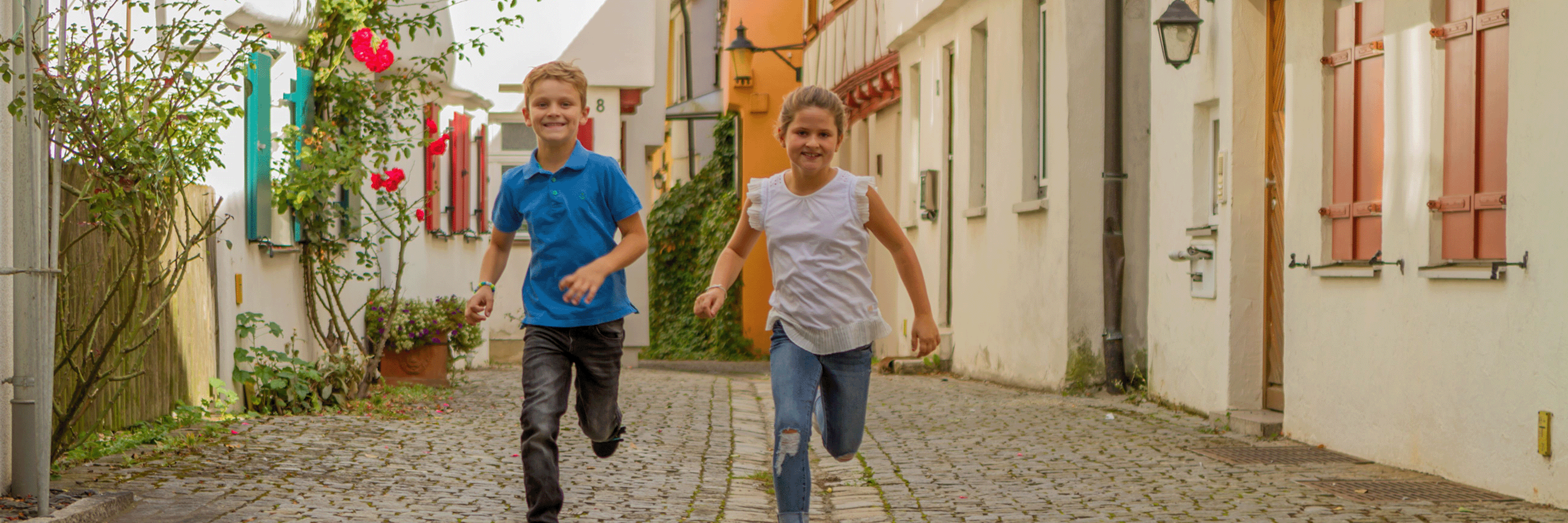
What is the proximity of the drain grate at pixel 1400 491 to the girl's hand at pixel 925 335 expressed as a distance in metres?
2.28

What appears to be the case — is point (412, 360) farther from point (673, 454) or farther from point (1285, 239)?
point (1285, 239)

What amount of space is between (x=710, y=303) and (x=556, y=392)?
0.59m

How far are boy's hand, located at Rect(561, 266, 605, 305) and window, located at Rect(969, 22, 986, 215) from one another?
1067 centimetres

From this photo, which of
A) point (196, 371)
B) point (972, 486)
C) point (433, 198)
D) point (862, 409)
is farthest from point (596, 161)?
point (433, 198)

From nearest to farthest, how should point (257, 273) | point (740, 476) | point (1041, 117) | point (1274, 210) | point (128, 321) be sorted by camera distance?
point (128, 321) < point (740, 476) < point (1274, 210) < point (257, 273) < point (1041, 117)

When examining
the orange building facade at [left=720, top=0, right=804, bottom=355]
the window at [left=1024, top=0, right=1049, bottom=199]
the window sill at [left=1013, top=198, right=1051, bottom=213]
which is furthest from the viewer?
the orange building facade at [left=720, top=0, right=804, bottom=355]

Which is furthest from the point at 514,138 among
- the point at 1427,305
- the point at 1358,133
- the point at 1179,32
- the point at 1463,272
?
the point at 1463,272

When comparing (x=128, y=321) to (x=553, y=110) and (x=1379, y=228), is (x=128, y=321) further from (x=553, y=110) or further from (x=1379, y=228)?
(x=1379, y=228)

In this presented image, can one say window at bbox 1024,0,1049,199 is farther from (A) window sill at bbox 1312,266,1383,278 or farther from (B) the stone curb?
(B) the stone curb

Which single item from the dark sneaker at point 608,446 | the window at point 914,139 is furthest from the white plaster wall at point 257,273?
the window at point 914,139

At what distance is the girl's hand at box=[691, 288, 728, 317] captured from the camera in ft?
14.7

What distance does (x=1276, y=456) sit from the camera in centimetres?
771

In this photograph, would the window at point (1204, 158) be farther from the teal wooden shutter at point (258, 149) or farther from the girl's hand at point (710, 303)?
the girl's hand at point (710, 303)

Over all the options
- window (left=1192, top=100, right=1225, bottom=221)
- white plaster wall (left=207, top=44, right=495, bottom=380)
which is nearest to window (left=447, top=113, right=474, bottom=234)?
white plaster wall (left=207, top=44, right=495, bottom=380)
